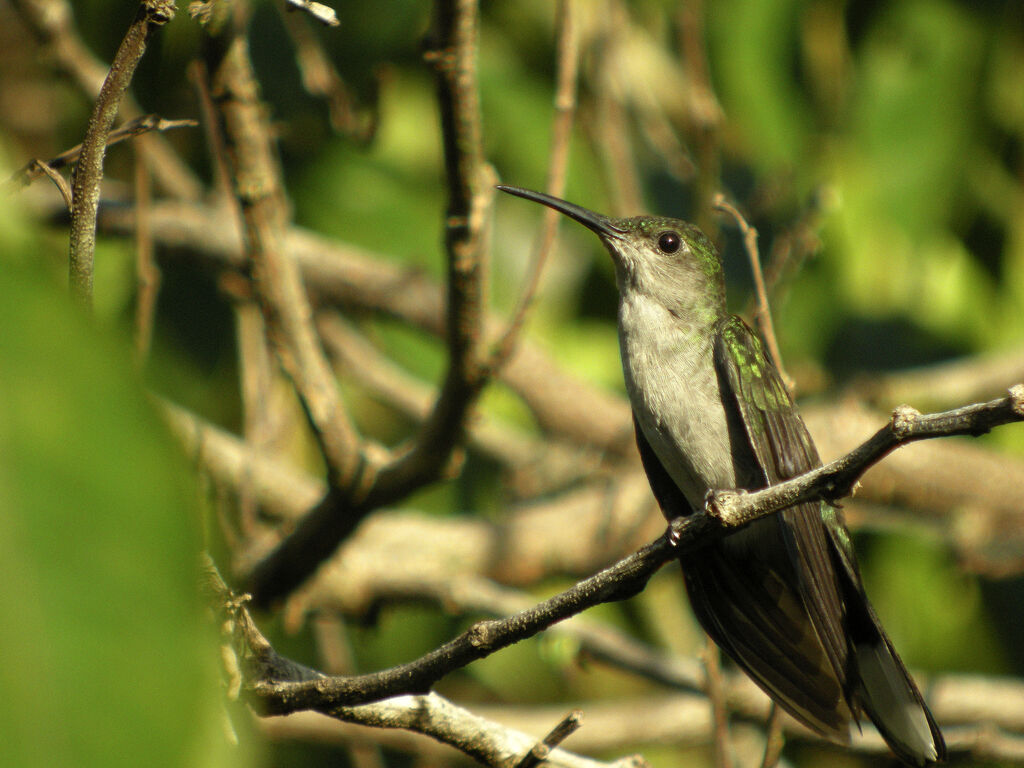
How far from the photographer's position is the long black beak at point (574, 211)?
3154 millimetres

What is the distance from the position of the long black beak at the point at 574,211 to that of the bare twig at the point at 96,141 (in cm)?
160

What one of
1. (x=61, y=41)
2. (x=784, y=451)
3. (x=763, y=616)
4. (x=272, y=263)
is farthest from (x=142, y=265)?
(x=763, y=616)

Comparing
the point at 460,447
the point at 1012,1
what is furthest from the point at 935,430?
the point at 1012,1

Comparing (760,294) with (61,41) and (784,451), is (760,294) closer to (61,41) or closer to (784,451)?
(784,451)

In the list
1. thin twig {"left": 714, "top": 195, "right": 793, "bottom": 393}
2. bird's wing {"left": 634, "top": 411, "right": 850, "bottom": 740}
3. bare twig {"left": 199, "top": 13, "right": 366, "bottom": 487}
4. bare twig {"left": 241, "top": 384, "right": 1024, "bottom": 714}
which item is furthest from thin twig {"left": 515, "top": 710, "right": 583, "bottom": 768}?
bare twig {"left": 199, "top": 13, "right": 366, "bottom": 487}

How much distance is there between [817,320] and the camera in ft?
19.1

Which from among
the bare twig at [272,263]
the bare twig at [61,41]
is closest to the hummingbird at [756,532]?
the bare twig at [272,263]

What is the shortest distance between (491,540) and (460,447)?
1437 millimetres

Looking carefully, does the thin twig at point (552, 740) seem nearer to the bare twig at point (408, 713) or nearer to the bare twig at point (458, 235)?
the bare twig at point (408, 713)

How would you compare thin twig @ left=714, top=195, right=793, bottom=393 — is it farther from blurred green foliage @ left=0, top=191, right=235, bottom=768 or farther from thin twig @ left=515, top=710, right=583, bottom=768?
blurred green foliage @ left=0, top=191, right=235, bottom=768

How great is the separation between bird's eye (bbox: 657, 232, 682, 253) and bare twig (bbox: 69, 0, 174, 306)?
7.70 ft

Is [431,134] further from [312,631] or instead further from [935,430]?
[935,430]

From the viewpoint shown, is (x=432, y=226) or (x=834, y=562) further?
(x=432, y=226)

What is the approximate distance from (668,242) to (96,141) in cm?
242
